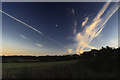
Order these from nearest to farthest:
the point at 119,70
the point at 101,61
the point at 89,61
Result: 1. the point at 119,70
2. the point at 101,61
3. the point at 89,61

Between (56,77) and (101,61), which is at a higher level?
(101,61)

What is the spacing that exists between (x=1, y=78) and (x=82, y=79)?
3.90 m

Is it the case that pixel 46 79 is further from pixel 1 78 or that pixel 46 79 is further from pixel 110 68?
pixel 110 68

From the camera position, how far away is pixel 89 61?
500 cm

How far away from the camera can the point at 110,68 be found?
13.0 ft

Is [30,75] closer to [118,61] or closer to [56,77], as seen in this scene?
[56,77]

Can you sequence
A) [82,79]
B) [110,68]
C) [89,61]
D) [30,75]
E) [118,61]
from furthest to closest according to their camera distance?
[89,61], [118,61], [110,68], [30,75], [82,79]

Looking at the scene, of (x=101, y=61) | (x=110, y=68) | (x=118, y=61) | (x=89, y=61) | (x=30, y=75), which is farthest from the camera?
(x=89, y=61)

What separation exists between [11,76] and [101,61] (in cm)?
559

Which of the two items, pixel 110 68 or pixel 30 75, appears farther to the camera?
pixel 110 68

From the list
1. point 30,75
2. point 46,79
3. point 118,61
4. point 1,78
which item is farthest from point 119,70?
point 1,78

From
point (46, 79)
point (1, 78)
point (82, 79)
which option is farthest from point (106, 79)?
point (1, 78)

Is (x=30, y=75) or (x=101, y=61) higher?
(x=101, y=61)

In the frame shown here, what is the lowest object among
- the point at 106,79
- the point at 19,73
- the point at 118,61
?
the point at 106,79
